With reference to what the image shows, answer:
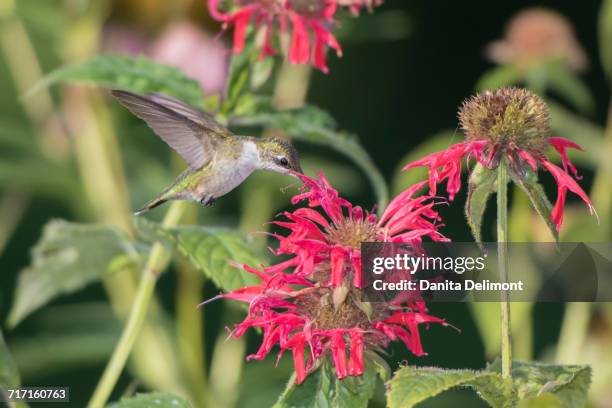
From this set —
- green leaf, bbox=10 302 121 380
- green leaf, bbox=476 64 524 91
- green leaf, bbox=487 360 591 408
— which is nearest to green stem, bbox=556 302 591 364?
green leaf, bbox=476 64 524 91

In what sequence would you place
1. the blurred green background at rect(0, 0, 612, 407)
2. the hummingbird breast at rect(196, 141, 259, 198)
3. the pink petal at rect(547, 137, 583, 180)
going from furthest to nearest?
the blurred green background at rect(0, 0, 612, 407)
the hummingbird breast at rect(196, 141, 259, 198)
the pink petal at rect(547, 137, 583, 180)

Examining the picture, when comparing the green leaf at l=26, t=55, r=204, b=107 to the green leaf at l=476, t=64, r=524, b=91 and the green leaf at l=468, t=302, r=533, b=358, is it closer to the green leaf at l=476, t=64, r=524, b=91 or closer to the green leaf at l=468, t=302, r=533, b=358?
the green leaf at l=468, t=302, r=533, b=358

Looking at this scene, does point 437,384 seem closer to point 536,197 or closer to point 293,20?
point 536,197

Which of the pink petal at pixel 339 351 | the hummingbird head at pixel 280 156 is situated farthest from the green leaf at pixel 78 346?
the pink petal at pixel 339 351

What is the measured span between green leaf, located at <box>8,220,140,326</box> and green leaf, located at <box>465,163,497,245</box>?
33cm

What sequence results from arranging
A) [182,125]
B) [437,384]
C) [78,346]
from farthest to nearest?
[78,346] → [182,125] → [437,384]

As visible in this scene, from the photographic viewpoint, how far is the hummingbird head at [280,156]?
68cm

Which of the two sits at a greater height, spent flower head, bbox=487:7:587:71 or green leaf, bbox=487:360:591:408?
spent flower head, bbox=487:7:587:71

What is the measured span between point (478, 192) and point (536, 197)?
0.03 metres

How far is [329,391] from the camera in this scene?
57 cm

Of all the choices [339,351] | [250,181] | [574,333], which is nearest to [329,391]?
[339,351]

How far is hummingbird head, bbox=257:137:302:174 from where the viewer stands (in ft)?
2.22

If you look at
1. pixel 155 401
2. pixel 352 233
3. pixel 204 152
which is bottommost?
pixel 155 401

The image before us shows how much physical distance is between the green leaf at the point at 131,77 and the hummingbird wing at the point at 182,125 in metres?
0.05
